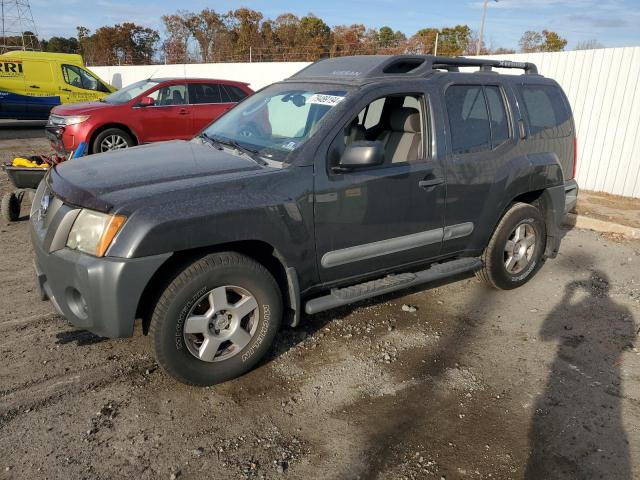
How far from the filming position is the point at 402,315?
428 cm

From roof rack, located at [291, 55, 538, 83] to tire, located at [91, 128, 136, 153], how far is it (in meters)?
5.91

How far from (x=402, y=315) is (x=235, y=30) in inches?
1692

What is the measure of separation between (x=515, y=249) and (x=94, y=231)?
12.0 feet

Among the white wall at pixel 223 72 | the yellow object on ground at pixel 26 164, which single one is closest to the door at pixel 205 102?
the yellow object on ground at pixel 26 164

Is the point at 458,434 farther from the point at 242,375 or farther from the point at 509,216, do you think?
the point at 509,216

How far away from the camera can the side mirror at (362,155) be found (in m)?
3.25

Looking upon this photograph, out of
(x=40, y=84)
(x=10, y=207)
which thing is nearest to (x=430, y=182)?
(x=10, y=207)

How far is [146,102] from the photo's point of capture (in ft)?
31.3

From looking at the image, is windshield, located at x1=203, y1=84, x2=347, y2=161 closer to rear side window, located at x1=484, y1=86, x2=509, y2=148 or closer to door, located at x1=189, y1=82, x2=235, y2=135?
rear side window, located at x1=484, y1=86, x2=509, y2=148

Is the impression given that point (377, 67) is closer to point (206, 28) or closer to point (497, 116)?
point (497, 116)

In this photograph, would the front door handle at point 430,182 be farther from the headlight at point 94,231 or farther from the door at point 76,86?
the door at point 76,86

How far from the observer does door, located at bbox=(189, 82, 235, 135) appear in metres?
10.0

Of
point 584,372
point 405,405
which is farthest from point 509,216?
point 405,405

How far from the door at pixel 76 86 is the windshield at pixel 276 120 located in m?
12.1
